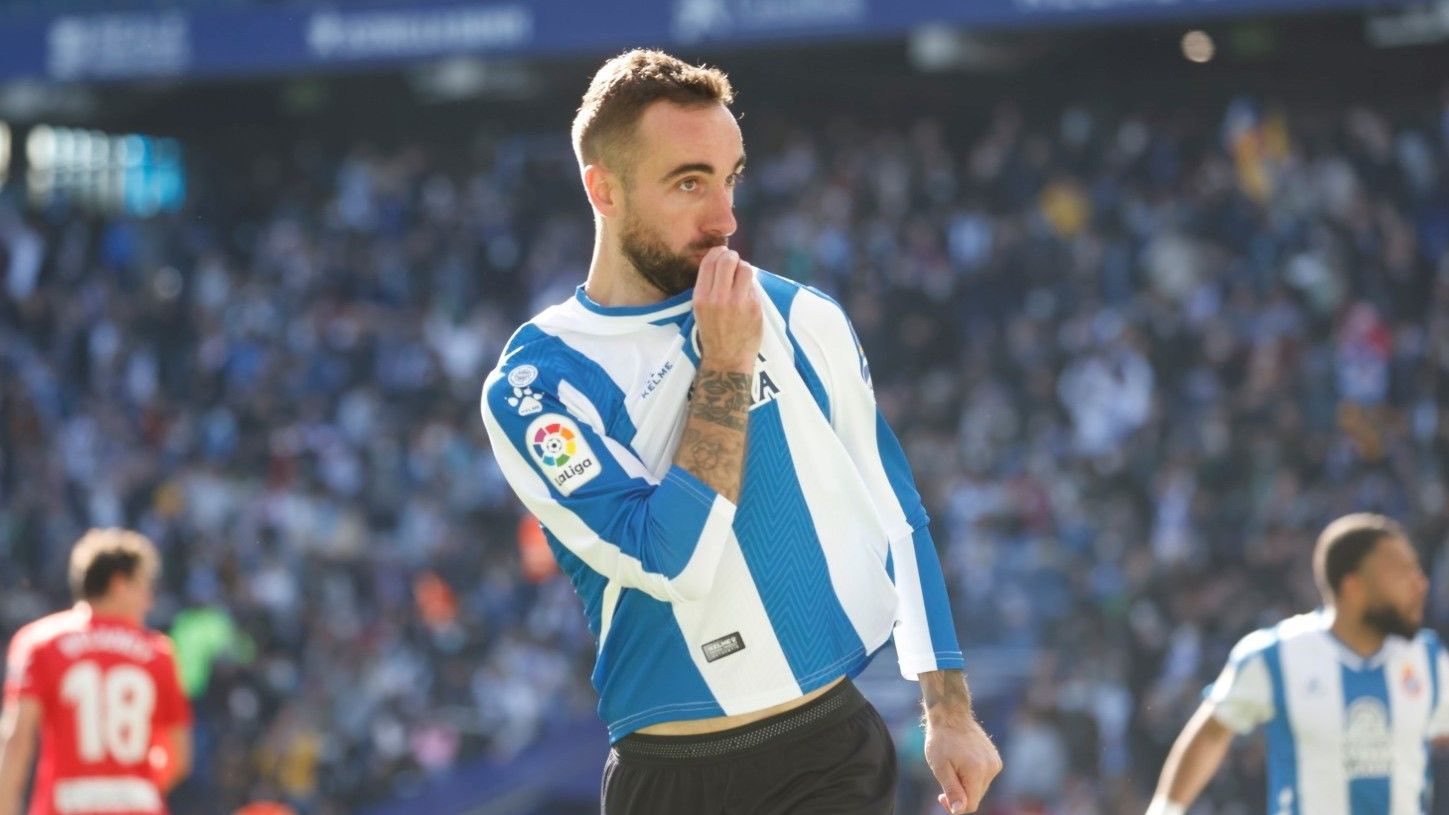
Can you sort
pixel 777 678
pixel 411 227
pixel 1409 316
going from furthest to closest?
pixel 411 227
pixel 1409 316
pixel 777 678

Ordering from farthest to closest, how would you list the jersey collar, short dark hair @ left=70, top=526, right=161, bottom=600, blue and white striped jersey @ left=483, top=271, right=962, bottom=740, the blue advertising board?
the blue advertising board
short dark hair @ left=70, top=526, right=161, bottom=600
the jersey collar
blue and white striped jersey @ left=483, top=271, right=962, bottom=740

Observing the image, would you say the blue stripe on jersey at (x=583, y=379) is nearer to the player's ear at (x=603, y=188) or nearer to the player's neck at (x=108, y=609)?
the player's ear at (x=603, y=188)

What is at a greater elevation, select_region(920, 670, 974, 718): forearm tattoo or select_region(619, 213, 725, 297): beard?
select_region(619, 213, 725, 297): beard

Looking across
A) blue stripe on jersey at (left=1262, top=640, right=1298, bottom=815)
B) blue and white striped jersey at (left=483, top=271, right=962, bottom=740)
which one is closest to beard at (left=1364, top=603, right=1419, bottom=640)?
blue stripe on jersey at (left=1262, top=640, right=1298, bottom=815)

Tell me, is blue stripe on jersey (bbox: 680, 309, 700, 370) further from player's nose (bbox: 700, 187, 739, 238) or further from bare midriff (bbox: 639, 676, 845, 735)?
bare midriff (bbox: 639, 676, 845, 735)

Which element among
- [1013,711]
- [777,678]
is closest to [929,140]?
[1013,711]

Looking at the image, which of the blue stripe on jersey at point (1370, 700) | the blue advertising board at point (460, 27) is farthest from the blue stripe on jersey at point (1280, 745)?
the blue advertising board at point (460, 27)

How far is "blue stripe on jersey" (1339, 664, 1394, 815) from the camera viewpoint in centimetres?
561

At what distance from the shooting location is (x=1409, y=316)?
1521 cm

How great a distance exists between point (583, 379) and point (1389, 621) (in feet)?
11.2

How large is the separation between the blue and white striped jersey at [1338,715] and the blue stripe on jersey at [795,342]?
9.66 ft

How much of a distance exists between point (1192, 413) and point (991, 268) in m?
2.77

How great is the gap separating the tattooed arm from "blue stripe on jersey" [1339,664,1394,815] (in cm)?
Answer: 325

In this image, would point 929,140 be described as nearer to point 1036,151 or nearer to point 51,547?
point 1036,151
